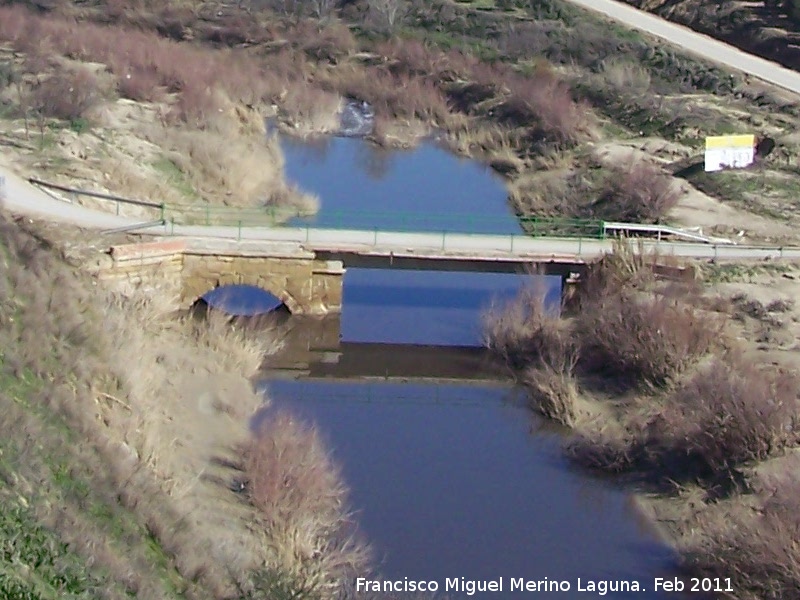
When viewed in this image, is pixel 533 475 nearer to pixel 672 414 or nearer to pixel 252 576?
pixel 672 414

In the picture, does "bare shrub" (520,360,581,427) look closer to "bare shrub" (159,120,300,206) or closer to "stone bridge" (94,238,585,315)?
"stone bridge" (94,238,585,315)

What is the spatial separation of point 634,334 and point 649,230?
735 cm

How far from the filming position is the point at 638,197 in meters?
35.9

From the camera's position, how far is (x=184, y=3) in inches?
2325

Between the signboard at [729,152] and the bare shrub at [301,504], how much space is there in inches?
780

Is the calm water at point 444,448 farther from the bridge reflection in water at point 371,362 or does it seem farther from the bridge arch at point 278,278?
the bridge arch at point 278,278

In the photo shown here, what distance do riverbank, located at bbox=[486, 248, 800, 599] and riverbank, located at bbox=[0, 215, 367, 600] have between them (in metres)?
4.53

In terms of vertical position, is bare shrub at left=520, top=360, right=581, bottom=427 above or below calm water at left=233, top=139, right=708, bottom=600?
above

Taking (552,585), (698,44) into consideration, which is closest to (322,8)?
(698,44)

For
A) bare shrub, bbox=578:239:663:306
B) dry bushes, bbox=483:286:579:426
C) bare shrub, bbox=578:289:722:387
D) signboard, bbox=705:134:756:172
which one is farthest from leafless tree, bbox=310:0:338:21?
bare shrub, bbox=578:289:722:387

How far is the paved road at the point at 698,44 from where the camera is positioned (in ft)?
163

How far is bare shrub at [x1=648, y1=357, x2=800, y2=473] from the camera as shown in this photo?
2119 centimetres

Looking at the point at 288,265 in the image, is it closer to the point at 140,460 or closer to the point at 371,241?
the point at 371,241

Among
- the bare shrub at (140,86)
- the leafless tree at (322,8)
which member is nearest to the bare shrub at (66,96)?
the bare shrub at (140,86)
